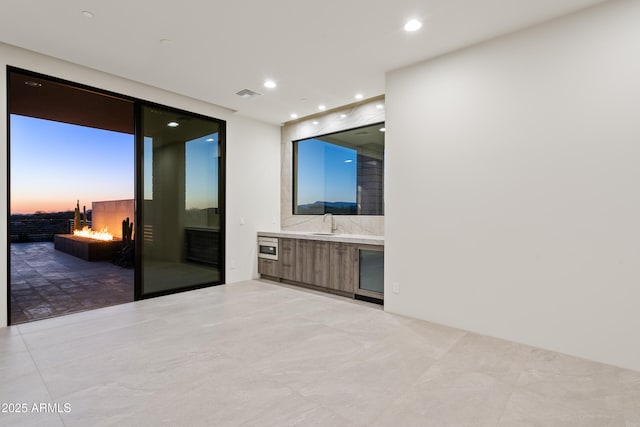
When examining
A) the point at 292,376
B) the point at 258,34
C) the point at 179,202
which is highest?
the point at 258,34

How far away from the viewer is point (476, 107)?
10.6 feet

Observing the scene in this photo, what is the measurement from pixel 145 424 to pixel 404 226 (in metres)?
2.98

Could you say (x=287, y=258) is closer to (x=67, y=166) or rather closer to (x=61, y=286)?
(x=61, y=286)

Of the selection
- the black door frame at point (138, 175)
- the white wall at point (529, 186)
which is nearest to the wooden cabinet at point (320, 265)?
the white wall at point (529, 186)

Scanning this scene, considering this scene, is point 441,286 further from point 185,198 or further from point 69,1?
point 69,1

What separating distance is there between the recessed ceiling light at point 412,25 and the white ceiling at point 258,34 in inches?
2.1

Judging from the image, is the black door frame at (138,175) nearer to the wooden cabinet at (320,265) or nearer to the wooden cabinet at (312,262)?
the wooden cabinet at (320,265)

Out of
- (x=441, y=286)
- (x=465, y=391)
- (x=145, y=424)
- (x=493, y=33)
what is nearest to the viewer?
(x=145, y=424)

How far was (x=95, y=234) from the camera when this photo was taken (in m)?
8.96

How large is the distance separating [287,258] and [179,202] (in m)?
1.95

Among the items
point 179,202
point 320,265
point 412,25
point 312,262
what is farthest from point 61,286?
point 412,25

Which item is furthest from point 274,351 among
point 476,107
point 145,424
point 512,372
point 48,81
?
point 48,81

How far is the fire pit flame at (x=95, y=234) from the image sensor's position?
8.50 metres

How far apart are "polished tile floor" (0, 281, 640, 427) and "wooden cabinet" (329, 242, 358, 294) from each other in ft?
3.26
